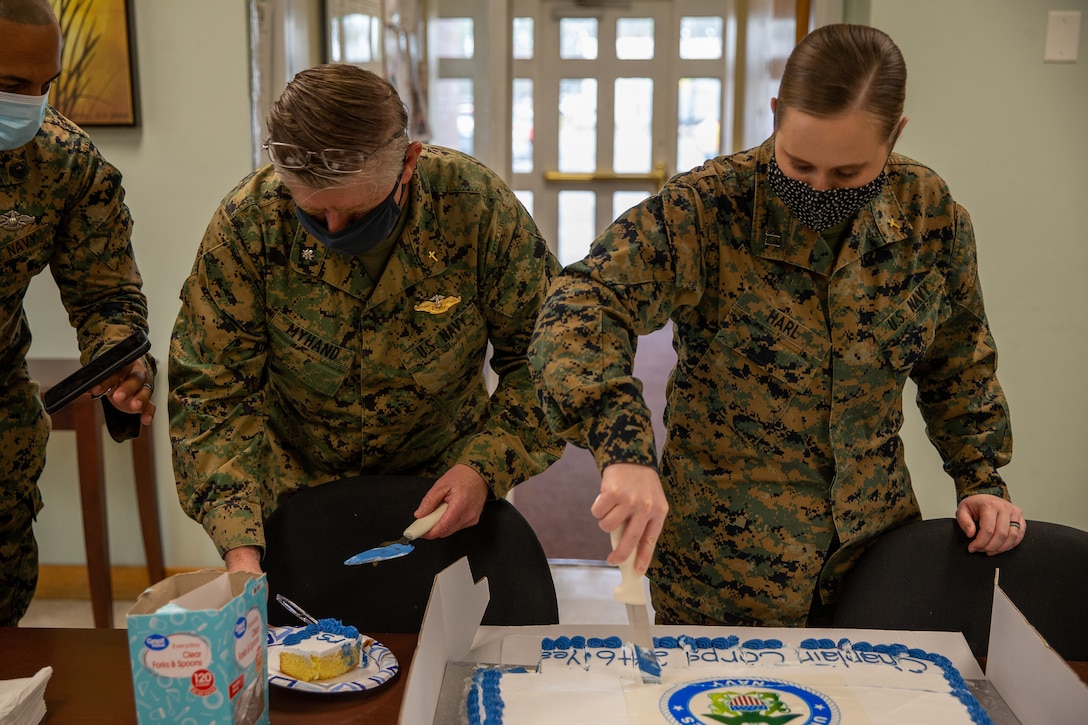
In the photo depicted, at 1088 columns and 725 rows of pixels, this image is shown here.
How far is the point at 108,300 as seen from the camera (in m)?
1.61

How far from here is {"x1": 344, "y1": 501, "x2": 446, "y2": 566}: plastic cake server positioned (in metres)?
1.19

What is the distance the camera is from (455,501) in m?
1.27

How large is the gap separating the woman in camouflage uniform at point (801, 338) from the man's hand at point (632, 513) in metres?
0.13

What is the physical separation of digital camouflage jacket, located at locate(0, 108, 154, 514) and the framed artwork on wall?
1287 mm

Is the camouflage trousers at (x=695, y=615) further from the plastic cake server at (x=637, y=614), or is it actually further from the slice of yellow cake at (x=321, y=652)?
the slice of yellow cake at (x=321, y=652)

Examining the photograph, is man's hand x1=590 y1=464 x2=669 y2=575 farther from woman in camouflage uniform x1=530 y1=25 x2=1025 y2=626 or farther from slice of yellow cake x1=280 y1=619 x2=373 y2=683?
slice of yellow cake x1=280 y1=619 x2=373 y2=683

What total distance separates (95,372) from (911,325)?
116 cm

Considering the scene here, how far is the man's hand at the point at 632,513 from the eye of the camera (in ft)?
2.92

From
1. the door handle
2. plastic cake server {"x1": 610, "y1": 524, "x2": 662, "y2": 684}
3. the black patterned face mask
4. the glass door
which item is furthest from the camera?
the door handle

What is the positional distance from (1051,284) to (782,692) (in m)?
2.01

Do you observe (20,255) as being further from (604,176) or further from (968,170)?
(604,176)

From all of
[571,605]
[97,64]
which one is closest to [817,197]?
[571,605]

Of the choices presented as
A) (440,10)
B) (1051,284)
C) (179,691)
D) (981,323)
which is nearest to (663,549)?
(981,323)

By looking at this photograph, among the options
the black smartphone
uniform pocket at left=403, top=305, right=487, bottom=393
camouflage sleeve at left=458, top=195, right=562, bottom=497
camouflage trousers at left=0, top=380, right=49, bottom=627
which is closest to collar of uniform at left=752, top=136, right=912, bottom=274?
camouflage sleeve at left=458, top=195, right=562, bottom=497
